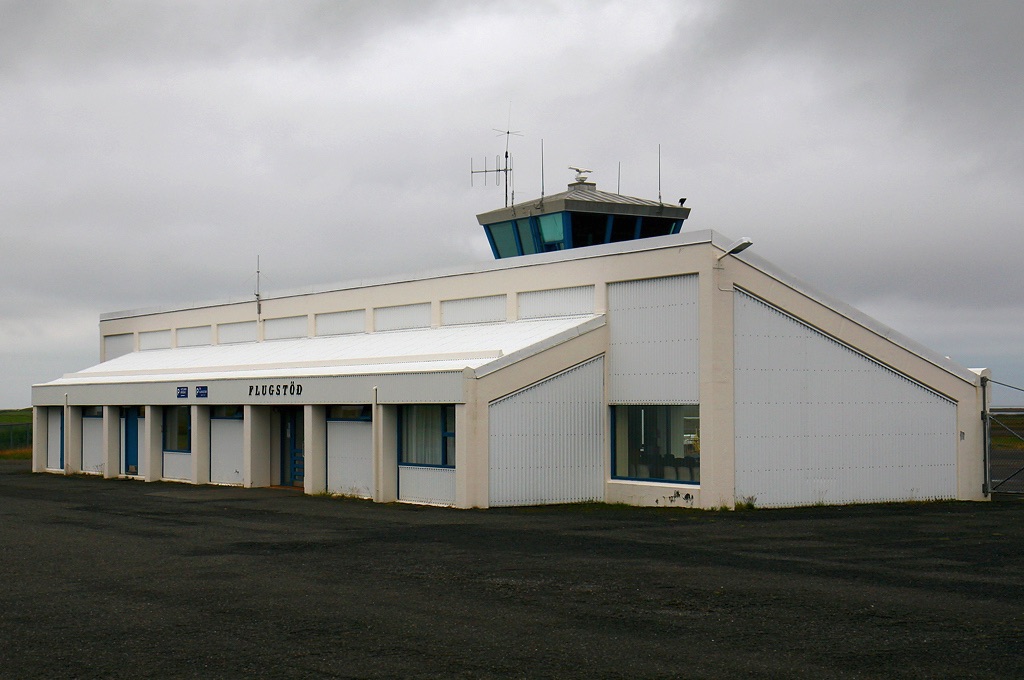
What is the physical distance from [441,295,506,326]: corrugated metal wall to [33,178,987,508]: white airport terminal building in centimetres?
6

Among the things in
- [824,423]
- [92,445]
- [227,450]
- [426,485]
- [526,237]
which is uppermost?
[526,237]

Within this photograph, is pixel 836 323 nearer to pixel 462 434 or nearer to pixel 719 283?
pixel 719 283

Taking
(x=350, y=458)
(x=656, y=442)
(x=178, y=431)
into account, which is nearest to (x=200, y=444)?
(x=178, y=431)

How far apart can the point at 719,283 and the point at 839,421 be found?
508 centimetres

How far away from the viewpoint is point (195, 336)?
47.3 m

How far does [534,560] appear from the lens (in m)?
17.3

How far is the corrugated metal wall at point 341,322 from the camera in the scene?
3831cm

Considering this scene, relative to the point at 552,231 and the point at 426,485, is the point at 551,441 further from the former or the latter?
the point at 552,231

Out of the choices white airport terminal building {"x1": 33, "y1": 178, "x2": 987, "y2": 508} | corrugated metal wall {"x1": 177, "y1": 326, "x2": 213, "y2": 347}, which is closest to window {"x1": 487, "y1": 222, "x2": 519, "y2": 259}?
white airport terminal building {"x1": 33, "y1": 178, "x2": 987, "y2": 508}

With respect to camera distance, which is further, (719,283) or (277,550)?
(719,283)

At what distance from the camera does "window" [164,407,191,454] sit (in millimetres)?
39219

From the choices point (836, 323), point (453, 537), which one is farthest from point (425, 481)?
point (836, 323)

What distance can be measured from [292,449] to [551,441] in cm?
1096

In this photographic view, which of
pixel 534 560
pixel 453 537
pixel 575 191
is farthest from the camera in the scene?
pixel 575 191
